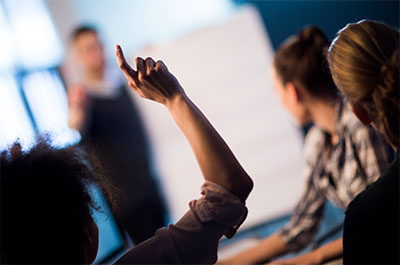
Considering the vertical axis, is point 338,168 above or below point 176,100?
below

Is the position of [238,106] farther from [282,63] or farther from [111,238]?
[111,238]

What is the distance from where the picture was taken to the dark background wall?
2463 mm

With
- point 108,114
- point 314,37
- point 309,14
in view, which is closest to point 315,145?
point 314,37

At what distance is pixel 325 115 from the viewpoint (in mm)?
1194

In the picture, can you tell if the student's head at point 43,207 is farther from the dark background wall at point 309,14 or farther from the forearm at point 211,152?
the dark background wall at point 309,14

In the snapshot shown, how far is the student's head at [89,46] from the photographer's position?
2.13 metres

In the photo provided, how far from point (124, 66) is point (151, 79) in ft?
0.13

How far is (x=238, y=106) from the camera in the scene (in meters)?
1.95

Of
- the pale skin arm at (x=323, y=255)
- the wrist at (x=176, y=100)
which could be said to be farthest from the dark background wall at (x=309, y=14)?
the wrist at (x=176, y=100)

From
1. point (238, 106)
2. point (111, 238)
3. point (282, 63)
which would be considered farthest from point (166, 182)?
point (111, 238)

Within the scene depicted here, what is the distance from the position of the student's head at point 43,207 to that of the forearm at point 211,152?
0.16 m

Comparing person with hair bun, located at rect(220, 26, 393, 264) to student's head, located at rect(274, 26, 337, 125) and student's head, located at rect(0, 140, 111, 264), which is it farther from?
student's head, located at rect(0, 140, 111, 264)

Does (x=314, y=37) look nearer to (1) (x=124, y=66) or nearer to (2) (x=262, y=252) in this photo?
(2) (x=262, y=252)

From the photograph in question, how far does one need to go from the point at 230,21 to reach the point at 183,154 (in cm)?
68
